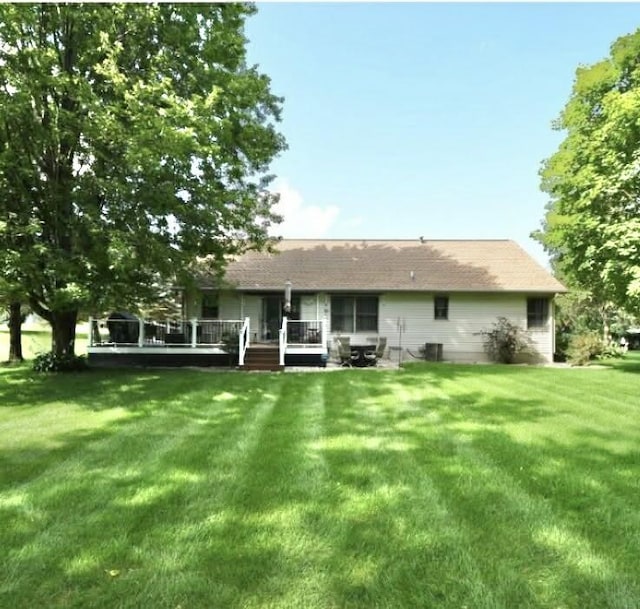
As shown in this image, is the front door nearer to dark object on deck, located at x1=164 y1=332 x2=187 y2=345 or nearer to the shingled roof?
the shingled roof

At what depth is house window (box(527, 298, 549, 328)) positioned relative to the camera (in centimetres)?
1972

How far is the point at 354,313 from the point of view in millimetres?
19688

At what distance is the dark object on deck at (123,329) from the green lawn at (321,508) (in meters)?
8.72

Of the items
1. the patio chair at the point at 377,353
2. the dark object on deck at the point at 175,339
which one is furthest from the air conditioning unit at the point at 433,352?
the dark object on deck at the point at 175,339

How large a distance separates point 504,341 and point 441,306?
8.78 feet

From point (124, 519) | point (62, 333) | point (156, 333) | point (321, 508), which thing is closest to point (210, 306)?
point (156, 333)

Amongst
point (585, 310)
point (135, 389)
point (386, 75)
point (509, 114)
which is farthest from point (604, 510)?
point (585, 310)

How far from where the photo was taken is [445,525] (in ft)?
12.1

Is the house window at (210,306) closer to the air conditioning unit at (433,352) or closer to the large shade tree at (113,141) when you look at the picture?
the large shade tree at (113,141)

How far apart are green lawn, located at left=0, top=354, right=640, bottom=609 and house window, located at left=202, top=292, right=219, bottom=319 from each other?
36.3 ft

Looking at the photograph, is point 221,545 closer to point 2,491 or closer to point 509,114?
point 2,491

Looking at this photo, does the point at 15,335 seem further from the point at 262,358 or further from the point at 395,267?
the point at 395,267

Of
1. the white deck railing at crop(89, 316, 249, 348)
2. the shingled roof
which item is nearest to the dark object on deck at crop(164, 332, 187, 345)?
the white deck railing at crop(89, 316, 249, 348)

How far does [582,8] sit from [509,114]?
A: 645 cm
